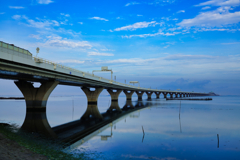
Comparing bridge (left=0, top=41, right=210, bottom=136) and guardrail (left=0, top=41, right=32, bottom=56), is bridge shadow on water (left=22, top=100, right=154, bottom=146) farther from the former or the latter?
guardrail (left=0, top=41, right=32, bottom=56)

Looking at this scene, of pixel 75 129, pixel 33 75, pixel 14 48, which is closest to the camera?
pixel 75 129

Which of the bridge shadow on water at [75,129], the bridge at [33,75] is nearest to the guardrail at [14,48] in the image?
the bridge at [33,75]

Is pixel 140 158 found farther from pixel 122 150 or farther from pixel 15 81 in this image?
pixel 15 81

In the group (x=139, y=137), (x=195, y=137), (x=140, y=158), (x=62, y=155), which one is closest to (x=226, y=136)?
(x=195, y=137)

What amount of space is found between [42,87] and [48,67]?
36.2 ft

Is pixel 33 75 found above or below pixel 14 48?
below

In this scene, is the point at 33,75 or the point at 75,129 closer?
A: the point at 75,129

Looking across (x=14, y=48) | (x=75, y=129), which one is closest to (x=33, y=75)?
(x=14, y=48)

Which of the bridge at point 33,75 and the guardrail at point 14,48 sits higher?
the guardrail at point 14,48

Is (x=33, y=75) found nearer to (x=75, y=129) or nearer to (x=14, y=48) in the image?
(x=14, y=48)

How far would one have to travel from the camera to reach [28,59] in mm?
33688

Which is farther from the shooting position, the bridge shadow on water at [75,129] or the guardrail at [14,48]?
the guardrail at [14,48]

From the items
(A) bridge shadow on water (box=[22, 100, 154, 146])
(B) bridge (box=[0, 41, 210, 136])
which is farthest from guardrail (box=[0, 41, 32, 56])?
(A) bridge shadow on water (box=[22, 100, 154, 146])

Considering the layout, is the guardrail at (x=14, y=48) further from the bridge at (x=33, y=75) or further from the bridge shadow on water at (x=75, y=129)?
the bridge shadow on water at (x=75, y=129)
